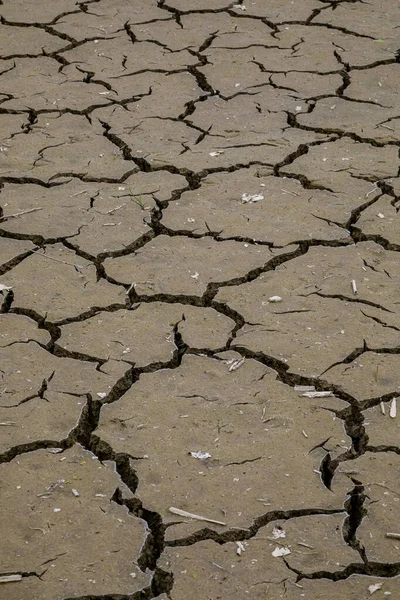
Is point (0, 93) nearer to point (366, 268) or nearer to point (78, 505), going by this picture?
point (366, 268)

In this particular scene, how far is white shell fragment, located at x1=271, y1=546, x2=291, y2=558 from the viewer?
2.83m

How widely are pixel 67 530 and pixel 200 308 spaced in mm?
1263

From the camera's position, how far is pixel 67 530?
2914 millimetres

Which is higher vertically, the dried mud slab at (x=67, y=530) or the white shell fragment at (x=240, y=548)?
the white shell fragment at (x=240, y=548)

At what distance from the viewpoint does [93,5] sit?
6.75 metres

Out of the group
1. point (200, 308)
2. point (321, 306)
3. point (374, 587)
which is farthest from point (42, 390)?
point (374, 587)

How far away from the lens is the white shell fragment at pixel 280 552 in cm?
283

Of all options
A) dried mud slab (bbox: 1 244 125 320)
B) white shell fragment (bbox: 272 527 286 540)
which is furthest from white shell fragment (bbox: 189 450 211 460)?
dried mud slab (bbox: 1 244 125 320)

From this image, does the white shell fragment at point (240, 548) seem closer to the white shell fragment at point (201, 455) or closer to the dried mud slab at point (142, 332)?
the white shell fragment at point (201, 455)

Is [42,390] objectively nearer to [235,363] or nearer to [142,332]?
[142,332]

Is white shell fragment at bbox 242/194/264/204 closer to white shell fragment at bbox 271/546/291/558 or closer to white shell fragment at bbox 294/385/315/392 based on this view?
white shell fragment at bbox 294/385/315/392

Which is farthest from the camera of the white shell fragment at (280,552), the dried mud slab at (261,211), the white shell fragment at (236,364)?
the dried mud slab at (261,211)

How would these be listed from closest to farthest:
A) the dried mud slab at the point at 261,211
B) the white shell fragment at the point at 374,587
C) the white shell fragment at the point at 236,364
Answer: the white shell fragment at the point at 374,587 < the white shell fragment at the point at 236,364 < the dried mud slab at the point at 261,211

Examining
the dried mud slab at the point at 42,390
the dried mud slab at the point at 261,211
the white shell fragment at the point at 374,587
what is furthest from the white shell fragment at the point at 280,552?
the dried mud slab at the point at 261,211
